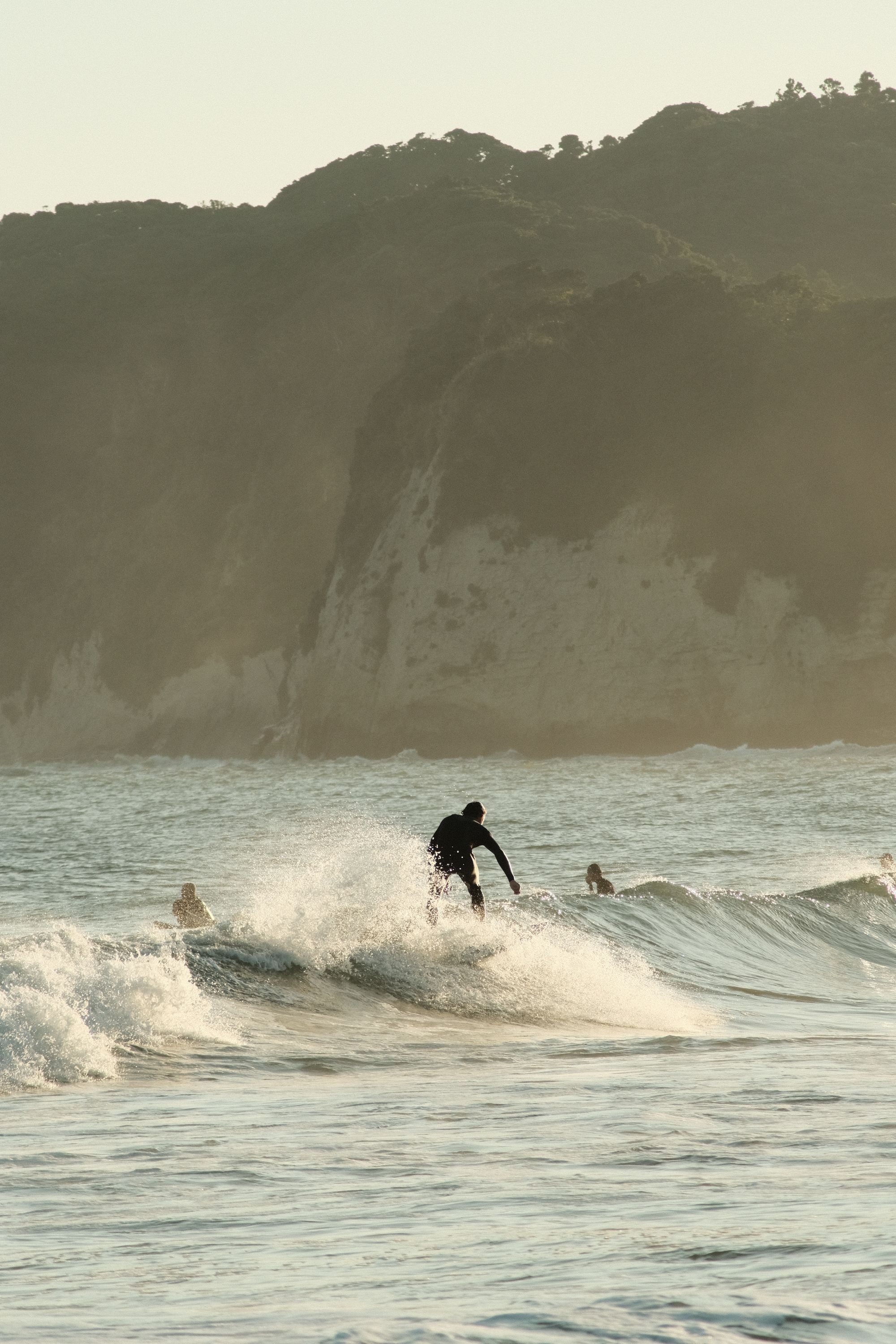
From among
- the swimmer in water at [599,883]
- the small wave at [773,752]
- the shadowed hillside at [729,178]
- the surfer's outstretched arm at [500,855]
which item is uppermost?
the shadowed hillside at [729,178]

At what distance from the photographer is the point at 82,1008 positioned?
9.77 m

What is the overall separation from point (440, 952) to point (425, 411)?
202ft

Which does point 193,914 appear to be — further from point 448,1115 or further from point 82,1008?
point 448,1115

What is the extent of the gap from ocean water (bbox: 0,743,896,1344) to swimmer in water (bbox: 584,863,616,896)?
1.63 ft

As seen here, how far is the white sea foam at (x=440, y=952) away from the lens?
40.4 feet

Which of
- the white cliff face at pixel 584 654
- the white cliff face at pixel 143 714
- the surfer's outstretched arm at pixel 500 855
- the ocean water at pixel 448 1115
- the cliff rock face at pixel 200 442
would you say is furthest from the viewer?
the cliff rock face at pixel 200 442

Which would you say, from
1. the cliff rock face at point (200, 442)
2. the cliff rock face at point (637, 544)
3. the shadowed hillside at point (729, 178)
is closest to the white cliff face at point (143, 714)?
the cliff rock face at point (200, 442)

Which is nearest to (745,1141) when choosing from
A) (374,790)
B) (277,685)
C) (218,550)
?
(374,790)

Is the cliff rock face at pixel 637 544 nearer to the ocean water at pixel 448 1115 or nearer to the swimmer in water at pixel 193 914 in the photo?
the ocean water at pixel 448 1115

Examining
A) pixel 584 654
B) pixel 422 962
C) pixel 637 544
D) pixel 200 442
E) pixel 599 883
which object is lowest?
pixel 599 883

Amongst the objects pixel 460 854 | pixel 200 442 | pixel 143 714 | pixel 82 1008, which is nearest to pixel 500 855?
pixel 460 854

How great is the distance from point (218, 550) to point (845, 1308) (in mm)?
85886

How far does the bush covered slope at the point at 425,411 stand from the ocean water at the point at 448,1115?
46.8 meters

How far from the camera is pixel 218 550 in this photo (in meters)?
88.8
